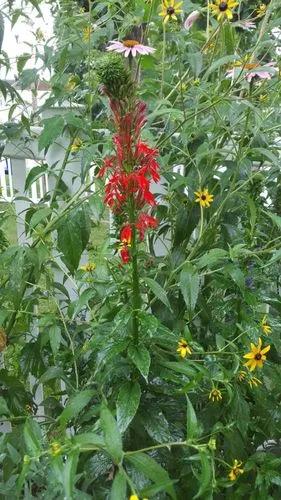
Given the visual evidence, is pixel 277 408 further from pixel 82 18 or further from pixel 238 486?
pixel 82 18

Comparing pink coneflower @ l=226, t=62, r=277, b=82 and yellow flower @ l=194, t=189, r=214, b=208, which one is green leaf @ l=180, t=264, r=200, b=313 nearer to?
yellow flower @ l=194, t=189, r=214, b=208

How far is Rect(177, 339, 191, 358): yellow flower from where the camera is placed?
2.97ft

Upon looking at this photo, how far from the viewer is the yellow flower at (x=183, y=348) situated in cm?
91

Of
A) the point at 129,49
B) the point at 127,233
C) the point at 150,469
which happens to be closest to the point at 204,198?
the point at 129,49

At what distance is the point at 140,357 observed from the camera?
82 cm

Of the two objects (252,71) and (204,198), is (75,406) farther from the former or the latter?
(252,71)

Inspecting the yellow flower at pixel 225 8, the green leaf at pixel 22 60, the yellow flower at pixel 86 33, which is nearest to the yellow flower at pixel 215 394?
the yellow flower at pixel 225 8

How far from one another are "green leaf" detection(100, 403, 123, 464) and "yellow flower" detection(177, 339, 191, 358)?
0.24 metres

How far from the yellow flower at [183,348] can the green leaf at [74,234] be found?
326 millimetres

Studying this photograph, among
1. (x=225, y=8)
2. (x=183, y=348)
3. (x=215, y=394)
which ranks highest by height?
(x=225, y=8)

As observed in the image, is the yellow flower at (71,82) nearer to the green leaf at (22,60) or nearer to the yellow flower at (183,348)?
the green leaf at (22,60)

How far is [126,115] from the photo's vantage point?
67 centimetres

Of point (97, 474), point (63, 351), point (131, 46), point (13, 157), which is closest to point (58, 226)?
point (63, 351)

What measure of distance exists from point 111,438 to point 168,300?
45 centimetres
